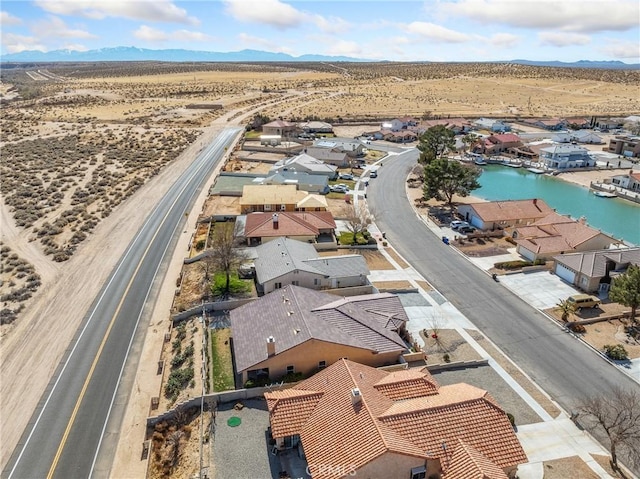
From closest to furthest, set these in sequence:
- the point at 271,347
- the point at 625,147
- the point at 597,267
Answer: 1. the point at 271,347
2. the point at 597,267
3. the point at 625,147

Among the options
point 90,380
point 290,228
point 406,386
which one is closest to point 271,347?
point 406,386

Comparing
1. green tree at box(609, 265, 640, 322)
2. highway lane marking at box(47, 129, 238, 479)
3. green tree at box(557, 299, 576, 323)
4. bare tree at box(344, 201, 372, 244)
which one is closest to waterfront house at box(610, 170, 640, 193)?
green tree at box(609, 265, 640, 322)

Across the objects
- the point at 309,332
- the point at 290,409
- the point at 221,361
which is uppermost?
the point at 309,332

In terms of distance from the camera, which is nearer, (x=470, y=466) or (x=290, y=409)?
(x=470, y=466)

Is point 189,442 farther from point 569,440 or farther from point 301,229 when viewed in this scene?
point 301,229

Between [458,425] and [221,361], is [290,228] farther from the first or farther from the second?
[458,425]

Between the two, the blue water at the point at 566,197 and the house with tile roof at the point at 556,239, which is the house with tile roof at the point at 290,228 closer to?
the house with tile roof at the point at 556,239
